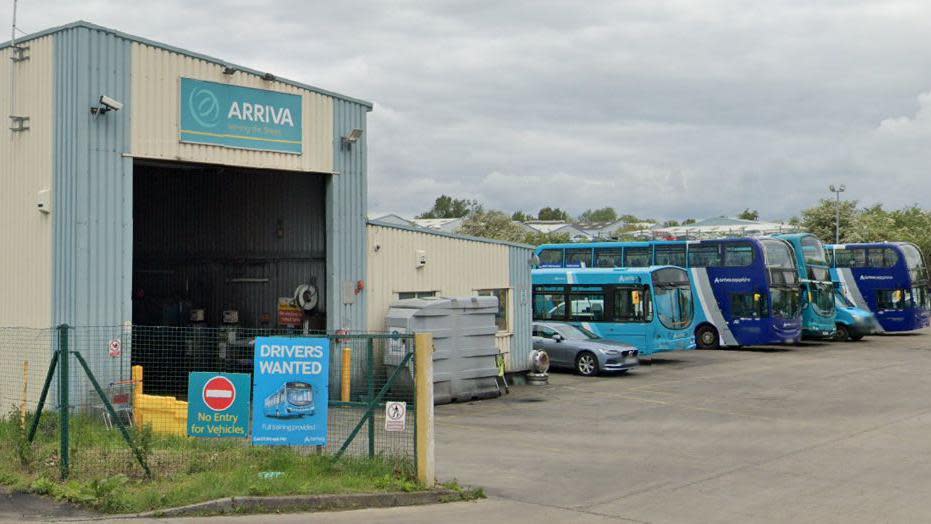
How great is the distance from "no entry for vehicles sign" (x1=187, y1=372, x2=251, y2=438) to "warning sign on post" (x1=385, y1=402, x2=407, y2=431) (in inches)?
68.0

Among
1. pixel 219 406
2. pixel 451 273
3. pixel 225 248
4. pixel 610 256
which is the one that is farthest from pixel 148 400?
pixel 610 256

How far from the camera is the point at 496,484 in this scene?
501 inches

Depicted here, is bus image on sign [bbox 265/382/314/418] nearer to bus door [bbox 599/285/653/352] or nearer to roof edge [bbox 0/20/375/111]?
roof edge [bbox 0/20/375/111]

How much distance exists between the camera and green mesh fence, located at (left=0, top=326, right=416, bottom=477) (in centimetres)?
1198

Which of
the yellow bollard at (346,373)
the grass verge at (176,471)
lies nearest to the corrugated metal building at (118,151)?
the grass verge at (176,471)

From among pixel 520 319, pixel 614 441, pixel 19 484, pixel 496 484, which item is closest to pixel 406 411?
pixel 496 484

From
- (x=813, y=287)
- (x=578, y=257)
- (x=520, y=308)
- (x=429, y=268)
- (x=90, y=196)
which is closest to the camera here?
(x=90, y=196)

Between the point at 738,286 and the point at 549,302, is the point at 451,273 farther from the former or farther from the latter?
the point at 738,286

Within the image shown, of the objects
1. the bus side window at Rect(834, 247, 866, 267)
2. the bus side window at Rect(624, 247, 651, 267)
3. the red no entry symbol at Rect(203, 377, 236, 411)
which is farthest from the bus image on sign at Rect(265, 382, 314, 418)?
the bus side window at Rect(834, 247, 866, 267)

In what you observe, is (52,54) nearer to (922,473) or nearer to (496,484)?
(496,484)

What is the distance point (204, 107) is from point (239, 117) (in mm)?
800

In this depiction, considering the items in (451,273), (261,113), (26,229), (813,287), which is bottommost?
(813,287)

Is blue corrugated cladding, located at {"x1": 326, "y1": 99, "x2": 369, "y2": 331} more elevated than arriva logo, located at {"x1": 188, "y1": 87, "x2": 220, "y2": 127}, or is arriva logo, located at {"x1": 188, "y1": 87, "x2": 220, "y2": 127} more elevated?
arriva logo, located at {"x1": 188, "y1": 87, "x2": 220, "y2": 127}

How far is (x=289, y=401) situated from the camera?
12102 mm
